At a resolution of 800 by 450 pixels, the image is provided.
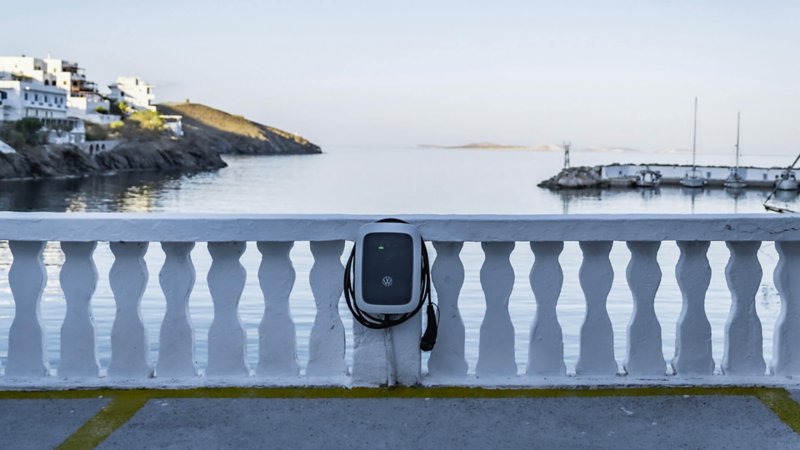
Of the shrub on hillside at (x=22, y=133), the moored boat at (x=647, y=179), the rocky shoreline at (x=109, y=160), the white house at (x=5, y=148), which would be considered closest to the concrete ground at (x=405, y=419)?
the rocky shoreline at (x=109, y=160)

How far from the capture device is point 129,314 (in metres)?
3.24

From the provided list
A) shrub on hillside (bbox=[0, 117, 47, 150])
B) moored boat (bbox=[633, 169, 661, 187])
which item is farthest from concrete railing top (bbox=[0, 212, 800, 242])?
moored boat (bbox=[633, 169, 661, 187])

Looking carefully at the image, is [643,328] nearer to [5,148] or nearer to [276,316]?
[276,316]

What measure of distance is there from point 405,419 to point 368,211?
202ft

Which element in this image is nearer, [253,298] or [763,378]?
[763,378]

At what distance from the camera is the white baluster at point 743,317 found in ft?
10.9

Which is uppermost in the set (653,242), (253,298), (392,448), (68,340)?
(653,242)

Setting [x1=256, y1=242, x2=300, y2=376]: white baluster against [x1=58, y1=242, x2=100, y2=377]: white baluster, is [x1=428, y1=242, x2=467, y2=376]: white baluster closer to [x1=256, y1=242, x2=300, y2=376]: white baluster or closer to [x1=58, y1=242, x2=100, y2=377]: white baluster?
[x1=256, y1=242, x2=300, y2=376]: white baluster

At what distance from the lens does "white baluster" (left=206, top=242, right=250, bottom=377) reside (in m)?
3.22

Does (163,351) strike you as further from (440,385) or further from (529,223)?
(529,223)

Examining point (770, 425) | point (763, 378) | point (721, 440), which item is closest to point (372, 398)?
point (721, 440)

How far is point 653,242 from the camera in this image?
329 cm

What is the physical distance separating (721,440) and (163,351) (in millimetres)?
2461

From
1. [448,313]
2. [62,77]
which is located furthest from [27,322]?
[62,77]
